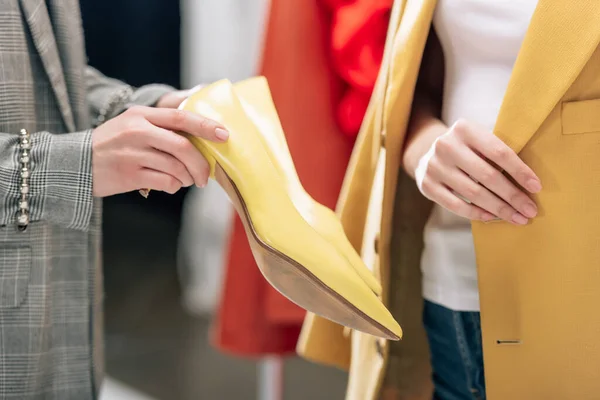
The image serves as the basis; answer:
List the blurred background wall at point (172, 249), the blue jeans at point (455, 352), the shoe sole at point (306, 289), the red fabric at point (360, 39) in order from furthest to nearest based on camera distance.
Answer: the blurred background wall at point (172, 249) → the red fabric at point (360, 39) → the blue jeans at point (455, 352) → the shoe sole at point (306, 289)

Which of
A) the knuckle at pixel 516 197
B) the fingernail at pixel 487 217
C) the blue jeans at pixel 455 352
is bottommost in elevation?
the blue jeans at pixel 455 352

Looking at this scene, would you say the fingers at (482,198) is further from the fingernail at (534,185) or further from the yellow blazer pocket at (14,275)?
the yellow blazer pocket at (14,275)

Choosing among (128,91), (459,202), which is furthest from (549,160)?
(128,91)

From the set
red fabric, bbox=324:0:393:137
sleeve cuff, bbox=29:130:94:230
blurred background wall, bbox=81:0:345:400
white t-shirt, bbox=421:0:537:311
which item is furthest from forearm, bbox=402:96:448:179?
blurred background wall, bbox=81:0:345:400

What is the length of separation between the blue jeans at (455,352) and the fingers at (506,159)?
180 millimetres

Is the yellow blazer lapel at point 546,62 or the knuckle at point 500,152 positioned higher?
the yellow blazer lapel at point 546,62

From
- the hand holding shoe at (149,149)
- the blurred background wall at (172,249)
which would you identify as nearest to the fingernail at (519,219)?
the hand holding shoe at (149,149)

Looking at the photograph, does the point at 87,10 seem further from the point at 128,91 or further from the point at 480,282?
the point at 480,282

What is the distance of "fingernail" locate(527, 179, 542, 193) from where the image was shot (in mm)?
518

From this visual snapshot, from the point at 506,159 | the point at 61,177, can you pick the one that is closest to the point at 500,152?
the point at 506,159

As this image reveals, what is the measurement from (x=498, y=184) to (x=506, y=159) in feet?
0.08

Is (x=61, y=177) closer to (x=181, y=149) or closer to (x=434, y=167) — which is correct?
(x=181, y=149)

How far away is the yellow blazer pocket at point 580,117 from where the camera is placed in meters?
0.50

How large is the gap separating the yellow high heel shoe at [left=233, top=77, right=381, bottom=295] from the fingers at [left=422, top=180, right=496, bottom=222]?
93 mm
